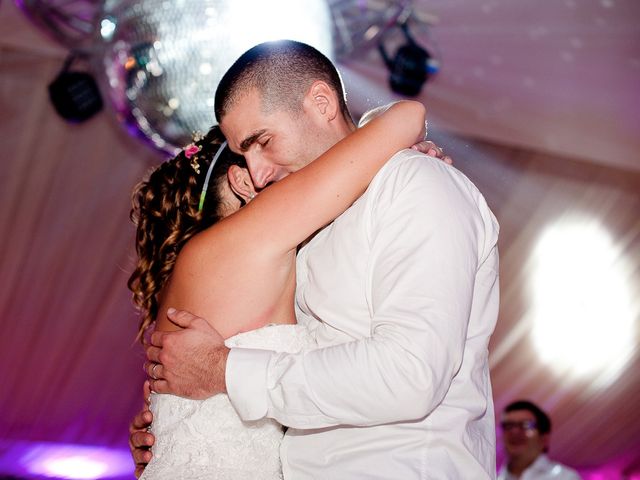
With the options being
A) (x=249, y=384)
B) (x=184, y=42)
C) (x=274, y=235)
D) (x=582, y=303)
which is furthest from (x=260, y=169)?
(x=582, y=303)

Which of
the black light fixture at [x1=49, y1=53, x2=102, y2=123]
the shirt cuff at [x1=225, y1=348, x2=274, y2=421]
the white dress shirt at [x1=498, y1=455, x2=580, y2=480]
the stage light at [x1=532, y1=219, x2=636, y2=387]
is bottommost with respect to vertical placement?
the stage light at [x1=532, y1=219, x2=636, y2=387]

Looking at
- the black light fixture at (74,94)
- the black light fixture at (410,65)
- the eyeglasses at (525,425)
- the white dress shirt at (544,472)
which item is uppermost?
the black light fixture at (74,94)

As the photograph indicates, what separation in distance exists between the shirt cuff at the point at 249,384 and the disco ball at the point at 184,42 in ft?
6.34

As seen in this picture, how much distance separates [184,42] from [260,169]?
5.06 ft

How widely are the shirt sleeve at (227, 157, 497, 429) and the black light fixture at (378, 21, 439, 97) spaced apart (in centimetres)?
300

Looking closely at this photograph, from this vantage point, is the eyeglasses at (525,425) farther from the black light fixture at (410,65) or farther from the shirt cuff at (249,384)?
the shirt cuff at (249,384)

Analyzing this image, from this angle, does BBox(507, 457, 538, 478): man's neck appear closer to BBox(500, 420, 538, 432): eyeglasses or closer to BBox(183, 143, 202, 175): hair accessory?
BBox(500, 420, 538, 432): eyeglasses

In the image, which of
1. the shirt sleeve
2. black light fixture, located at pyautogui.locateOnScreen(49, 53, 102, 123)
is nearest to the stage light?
black light fixture, located at pyautogui.locateOnScreen(49, 53, 102, 123)

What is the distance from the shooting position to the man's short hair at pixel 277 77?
1915 millimetres

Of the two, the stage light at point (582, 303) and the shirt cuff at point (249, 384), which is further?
the stage light at point (582, 303)

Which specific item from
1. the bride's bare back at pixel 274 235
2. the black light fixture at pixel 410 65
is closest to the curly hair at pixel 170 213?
the bride's bare back at pixel 274 235

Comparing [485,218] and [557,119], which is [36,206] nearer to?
[557,119]

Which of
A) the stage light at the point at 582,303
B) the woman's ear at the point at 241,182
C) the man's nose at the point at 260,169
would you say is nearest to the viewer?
the man's nose at the point at 260,169

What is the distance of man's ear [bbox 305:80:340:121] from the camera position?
1.94m
